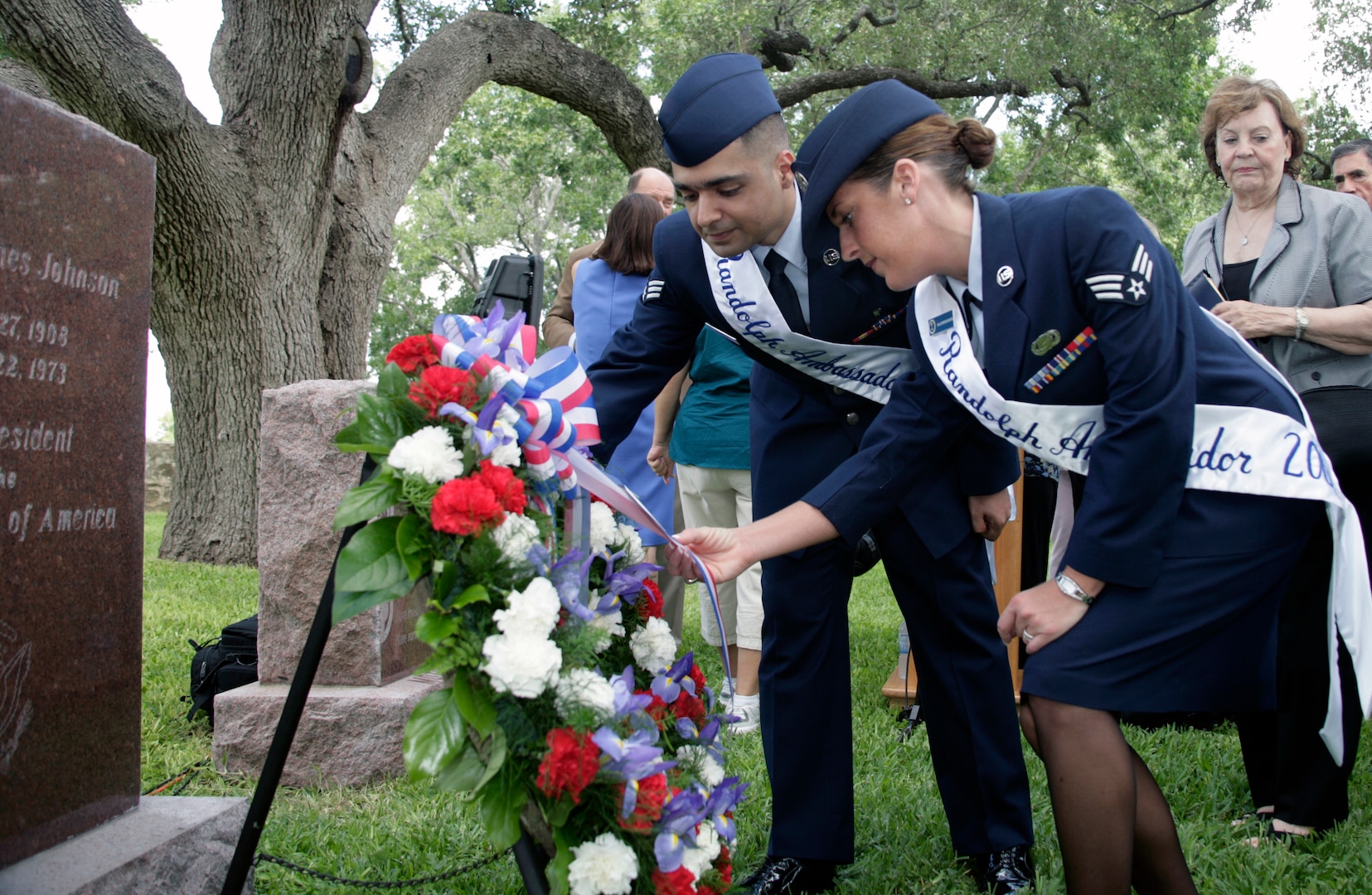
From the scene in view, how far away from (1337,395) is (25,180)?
3.22 meters

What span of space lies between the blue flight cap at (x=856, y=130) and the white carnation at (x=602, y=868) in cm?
128

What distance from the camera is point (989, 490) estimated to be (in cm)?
259

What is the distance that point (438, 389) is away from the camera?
63.6 inches

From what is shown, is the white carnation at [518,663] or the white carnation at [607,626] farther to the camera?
the white carnation at [607,626]

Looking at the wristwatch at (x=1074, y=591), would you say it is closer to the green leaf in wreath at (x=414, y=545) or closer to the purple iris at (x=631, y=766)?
the purple iris at (x=631, y=766)

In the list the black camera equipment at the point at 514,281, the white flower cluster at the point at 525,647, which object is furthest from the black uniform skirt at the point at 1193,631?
the black camera equipment at the point at 514,281

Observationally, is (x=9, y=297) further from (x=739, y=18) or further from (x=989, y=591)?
(x=739, y=18)

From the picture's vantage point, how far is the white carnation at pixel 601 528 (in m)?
1.86

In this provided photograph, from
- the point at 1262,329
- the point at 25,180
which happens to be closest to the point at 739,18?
the point at 1262,329

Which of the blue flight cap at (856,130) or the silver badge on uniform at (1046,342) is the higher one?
the blue flight cap at (856,130)

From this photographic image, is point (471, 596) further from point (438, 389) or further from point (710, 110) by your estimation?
point (710, 110)

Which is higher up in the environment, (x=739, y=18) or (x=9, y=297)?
(x=739, y=18)

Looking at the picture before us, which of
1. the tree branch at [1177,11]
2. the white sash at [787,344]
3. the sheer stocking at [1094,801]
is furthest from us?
the tree branch at [1177,11]

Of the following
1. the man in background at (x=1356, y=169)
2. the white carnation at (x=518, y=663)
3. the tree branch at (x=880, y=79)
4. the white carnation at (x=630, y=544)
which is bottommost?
the white carnation at (x=518, y=663)
